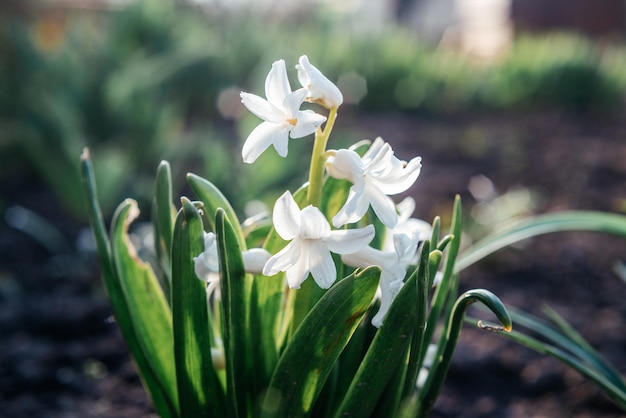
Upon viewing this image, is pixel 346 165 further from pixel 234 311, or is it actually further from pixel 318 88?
pixel 234 311

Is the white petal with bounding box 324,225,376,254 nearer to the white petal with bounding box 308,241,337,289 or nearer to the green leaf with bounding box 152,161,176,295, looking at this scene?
the white petal with bounding box 308,241,337,289

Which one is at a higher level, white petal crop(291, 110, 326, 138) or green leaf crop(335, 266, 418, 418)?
white petal crop(291, 110, 326, 138)

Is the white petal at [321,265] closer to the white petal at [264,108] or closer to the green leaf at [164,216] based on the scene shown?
the white petal at [264,108]

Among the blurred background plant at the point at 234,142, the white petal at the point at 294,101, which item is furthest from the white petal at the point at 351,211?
the blurred background plant at the point at 234,142

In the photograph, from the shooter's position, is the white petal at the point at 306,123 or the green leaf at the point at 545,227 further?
the green leaf at the point at 545,227

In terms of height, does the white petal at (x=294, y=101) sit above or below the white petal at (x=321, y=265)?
above

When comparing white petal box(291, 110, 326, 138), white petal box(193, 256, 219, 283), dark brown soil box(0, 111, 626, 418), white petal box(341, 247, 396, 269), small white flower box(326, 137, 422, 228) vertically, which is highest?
white petal box(291, 110, 326, 138)

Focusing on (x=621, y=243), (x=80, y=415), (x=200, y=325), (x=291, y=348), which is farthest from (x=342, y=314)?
(x=621, y=243)

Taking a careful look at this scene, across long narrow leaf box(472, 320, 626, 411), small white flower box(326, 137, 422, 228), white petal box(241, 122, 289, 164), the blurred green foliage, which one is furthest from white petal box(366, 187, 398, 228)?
the blurred green foliage

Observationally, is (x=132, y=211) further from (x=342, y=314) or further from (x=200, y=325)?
(x=342, y=314)
